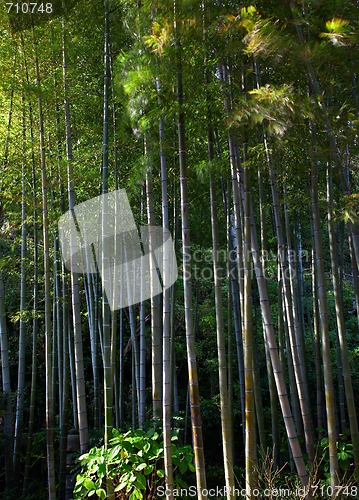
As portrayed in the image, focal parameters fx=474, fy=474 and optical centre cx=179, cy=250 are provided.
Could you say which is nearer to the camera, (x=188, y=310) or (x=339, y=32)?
(x=339, y=32)

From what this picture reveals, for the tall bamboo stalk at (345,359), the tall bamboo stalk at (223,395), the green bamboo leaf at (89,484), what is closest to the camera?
the green bamboo leaf at (89,484)

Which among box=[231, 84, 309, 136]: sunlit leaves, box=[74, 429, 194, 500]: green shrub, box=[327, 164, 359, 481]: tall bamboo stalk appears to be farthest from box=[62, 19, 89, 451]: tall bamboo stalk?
box=[327, 164, 359, 481]: tall bamboo stalk

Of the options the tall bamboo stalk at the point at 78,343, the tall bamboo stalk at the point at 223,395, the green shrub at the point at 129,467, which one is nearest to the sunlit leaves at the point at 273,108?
the tall bamboo stalk at the point at 223,395

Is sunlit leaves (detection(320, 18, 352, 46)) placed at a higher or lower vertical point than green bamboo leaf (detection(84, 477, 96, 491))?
higher

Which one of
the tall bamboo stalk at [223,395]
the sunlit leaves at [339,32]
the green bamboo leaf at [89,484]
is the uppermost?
the sunlit leaves at [339,32]

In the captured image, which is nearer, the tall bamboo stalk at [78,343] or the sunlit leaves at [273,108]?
the sunlit leaves at [273,108]

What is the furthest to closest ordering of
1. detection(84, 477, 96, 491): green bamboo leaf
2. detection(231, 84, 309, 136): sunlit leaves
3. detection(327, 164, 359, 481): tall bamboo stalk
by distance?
detection(327, 164, 359, 481): tall bamboo stalk < detection(84, 477, 96, 491): green bamboo leaf < detection(231, 84, 309, 136): sunlit leaves

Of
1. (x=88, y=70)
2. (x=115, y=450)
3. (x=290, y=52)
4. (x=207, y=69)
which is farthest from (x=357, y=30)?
(x=115, y=450)

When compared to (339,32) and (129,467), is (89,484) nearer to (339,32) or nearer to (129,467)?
(129,467)

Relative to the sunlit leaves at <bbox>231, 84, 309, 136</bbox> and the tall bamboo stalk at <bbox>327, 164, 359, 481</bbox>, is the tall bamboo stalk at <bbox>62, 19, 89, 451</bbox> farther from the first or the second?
the tall bamboo stalk at <bbox>327, 164, 359, 481</bbox>

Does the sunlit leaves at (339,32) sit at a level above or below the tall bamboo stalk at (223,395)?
above

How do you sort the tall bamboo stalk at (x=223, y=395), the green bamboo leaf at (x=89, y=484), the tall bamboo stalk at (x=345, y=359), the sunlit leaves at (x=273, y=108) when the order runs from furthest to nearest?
the tall bamboo stalk at (x=345, y=359) → the tall bamboo stalk at (x=223, y=395) → the green bamboo leaf at (x=89, y=484) → the sunlit leaves at (x=273, y=108)

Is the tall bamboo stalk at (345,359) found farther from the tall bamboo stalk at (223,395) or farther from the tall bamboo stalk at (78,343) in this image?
the tall bamboo stalk at (78,343)

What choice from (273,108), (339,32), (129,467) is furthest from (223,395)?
(339,32)
